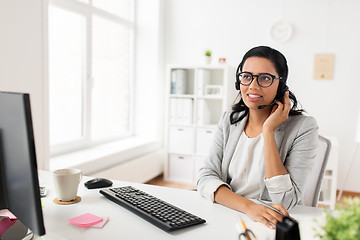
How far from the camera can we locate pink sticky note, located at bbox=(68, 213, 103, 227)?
99cm

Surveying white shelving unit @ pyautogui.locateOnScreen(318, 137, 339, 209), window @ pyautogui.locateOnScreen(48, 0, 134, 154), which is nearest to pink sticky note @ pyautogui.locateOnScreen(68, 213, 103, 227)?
window @ pyautogui.locateOnScreen(48, 0, 134, 154)

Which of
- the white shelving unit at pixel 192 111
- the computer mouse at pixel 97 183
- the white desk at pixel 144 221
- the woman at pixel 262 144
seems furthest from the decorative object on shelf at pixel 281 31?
the computer mouse at pixel 97 183

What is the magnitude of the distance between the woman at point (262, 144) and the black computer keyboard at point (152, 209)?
0.72 ft

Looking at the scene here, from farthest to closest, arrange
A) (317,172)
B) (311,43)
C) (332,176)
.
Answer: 1. (311,43)
2. (332,176)
3. (317,172)

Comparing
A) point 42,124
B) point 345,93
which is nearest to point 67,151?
point 42,124

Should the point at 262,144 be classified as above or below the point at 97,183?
above

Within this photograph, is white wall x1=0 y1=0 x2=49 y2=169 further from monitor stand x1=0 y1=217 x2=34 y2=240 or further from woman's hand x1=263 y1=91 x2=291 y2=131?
woman's hand x1=263 y1=91 x2=291 y2=131

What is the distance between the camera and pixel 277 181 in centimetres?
128

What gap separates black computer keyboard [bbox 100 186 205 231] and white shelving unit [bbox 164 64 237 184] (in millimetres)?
2621

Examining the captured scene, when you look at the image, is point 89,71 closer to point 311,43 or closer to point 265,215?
point 311,43

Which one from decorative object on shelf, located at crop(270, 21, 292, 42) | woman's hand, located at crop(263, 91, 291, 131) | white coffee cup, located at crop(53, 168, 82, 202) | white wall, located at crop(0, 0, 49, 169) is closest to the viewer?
white coffee cup, located at crop(53, 168, 82, 202)

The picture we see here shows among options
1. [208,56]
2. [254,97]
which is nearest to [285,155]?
[254,97]

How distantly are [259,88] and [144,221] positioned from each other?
30.5 inches

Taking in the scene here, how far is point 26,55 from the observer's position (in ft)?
7.59
